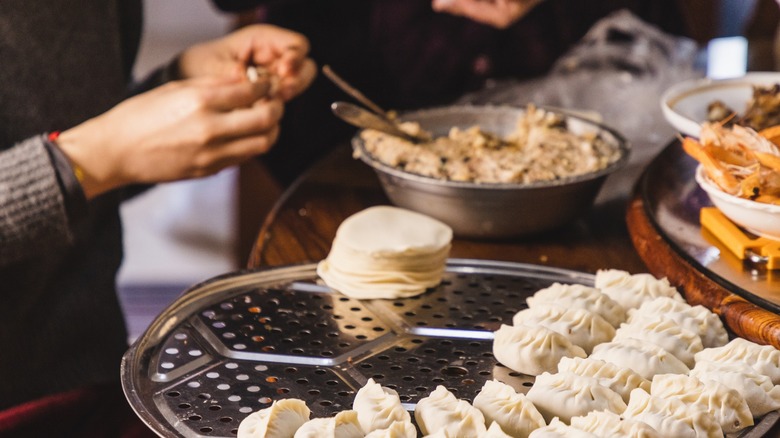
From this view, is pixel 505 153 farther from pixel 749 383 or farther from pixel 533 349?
pixel 749 383

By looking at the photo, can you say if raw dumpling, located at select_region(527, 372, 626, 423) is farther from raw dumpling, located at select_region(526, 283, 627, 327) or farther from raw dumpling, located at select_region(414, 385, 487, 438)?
raw dumpling, located at select_region(526, 283, 627, 327)

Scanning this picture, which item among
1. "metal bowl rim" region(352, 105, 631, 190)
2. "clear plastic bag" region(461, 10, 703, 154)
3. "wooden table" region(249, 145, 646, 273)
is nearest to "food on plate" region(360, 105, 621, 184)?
"metal bowl rim" region(352, 105, 631, 190)

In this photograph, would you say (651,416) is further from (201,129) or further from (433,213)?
(201,129)

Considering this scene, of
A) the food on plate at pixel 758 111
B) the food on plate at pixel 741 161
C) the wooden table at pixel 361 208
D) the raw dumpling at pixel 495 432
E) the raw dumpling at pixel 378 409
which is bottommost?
the wooden table at pixel 361 208

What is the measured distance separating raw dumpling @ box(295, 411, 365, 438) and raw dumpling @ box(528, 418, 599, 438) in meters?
0.19

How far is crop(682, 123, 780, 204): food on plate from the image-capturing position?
133cm

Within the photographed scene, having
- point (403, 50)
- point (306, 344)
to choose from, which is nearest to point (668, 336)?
point (306, 344)

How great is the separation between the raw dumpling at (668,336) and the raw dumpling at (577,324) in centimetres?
2

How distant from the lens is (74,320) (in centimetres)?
185

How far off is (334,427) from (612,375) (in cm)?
35

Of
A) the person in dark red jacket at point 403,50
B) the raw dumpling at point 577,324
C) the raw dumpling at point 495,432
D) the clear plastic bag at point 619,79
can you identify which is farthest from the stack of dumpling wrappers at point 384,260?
the person in dark red jacket at point 403,50

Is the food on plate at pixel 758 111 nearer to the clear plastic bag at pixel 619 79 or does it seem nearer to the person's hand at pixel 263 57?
the clear plastic bag at pixel 619 79

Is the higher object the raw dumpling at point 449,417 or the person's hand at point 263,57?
the person's hand at point 263,57

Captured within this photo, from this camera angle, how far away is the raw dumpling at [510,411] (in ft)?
3.30
